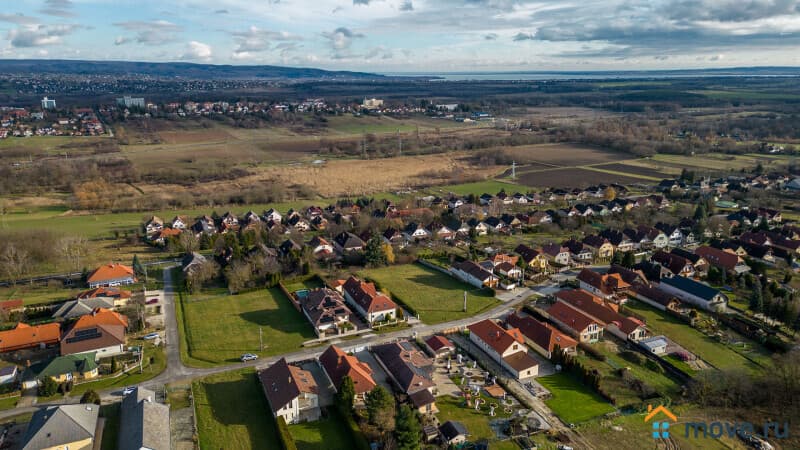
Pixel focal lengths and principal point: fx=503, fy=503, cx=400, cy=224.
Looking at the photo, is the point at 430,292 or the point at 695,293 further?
the point at 430,292

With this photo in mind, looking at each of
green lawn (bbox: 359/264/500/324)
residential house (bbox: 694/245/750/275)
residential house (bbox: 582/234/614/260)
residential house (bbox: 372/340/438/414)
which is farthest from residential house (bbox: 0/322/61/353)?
residential house (bbox: 694/245/750/275)

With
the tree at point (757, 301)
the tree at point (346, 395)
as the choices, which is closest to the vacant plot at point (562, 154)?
the tree at point (757, 301)

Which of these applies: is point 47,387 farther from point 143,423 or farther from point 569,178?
point 569,178

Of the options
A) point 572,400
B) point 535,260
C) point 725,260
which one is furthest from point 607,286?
point 572,400

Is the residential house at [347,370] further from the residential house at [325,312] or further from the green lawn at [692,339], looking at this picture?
the green lawn at [692,339]

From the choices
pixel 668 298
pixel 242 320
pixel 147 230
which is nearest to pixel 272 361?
pixel 242 320
